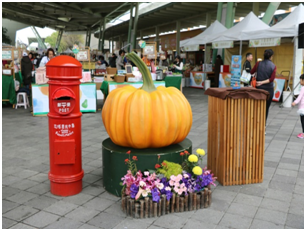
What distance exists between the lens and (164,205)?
3205mm

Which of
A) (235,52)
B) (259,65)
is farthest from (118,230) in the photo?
(235,52)

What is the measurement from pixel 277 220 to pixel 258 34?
1037 centimetres

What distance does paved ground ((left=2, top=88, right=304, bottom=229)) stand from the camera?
3.09 m

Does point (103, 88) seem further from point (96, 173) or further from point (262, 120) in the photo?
point (262, 120)

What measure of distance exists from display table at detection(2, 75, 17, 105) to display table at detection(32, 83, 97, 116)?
201 centimetres

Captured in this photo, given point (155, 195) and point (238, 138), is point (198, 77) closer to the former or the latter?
point (238, 138)

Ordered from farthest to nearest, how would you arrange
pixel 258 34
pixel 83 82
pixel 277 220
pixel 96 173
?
1. pixel 258 34
2. pixel 83 82
3. pixel 96 173
4. pixel 277 220

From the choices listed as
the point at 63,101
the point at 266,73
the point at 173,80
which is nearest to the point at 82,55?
the point at 173,80

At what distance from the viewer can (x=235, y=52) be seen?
18.8 m

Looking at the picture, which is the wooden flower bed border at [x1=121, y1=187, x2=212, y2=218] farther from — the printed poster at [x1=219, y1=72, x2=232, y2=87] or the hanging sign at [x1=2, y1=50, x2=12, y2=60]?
the printed poster at [x1=219, y1=72, x2=232, y2=87]

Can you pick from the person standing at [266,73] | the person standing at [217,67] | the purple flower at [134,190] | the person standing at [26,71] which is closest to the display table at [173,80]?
the person standing at [217,67]

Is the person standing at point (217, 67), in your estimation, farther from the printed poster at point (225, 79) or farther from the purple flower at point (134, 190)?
the purple flower at point (134, 190)

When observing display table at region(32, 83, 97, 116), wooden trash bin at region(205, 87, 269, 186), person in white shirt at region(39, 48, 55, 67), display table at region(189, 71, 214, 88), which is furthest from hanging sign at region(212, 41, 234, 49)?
wooden trash bin at region(205, 87, 269, 186)

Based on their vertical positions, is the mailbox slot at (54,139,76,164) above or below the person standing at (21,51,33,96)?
below
